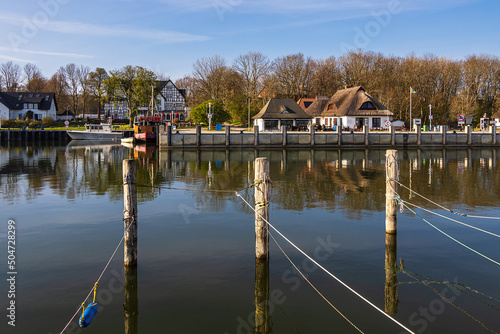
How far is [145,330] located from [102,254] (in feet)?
13.1

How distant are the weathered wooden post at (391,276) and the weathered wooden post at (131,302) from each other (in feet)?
14.3

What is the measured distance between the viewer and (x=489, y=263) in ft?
33.5

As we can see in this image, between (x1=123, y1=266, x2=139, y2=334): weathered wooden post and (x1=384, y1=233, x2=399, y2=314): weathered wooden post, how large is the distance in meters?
4.35

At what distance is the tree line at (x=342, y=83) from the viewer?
7344 centimetres

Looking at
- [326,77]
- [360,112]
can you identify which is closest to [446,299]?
[360,112]

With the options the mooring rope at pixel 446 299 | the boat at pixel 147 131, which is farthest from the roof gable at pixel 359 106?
the mooring rope at pixel 446 299

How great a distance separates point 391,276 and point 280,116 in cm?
5418

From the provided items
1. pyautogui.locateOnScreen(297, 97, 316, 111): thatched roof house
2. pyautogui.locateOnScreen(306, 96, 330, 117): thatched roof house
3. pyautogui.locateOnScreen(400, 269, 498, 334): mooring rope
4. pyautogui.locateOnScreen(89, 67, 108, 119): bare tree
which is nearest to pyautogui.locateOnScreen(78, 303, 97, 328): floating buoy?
pyautogui.locateOnScreen(400, 269, 498, 334): mooring rope

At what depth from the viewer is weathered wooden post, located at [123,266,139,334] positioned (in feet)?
25.2

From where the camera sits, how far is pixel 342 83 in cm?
7975

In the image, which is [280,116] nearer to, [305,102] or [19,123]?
[305,102]

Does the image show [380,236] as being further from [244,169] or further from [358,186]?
[244,169]

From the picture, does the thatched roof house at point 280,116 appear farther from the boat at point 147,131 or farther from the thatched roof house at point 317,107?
the boat at point 147,131

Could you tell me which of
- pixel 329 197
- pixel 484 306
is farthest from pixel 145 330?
pixel 329 197
